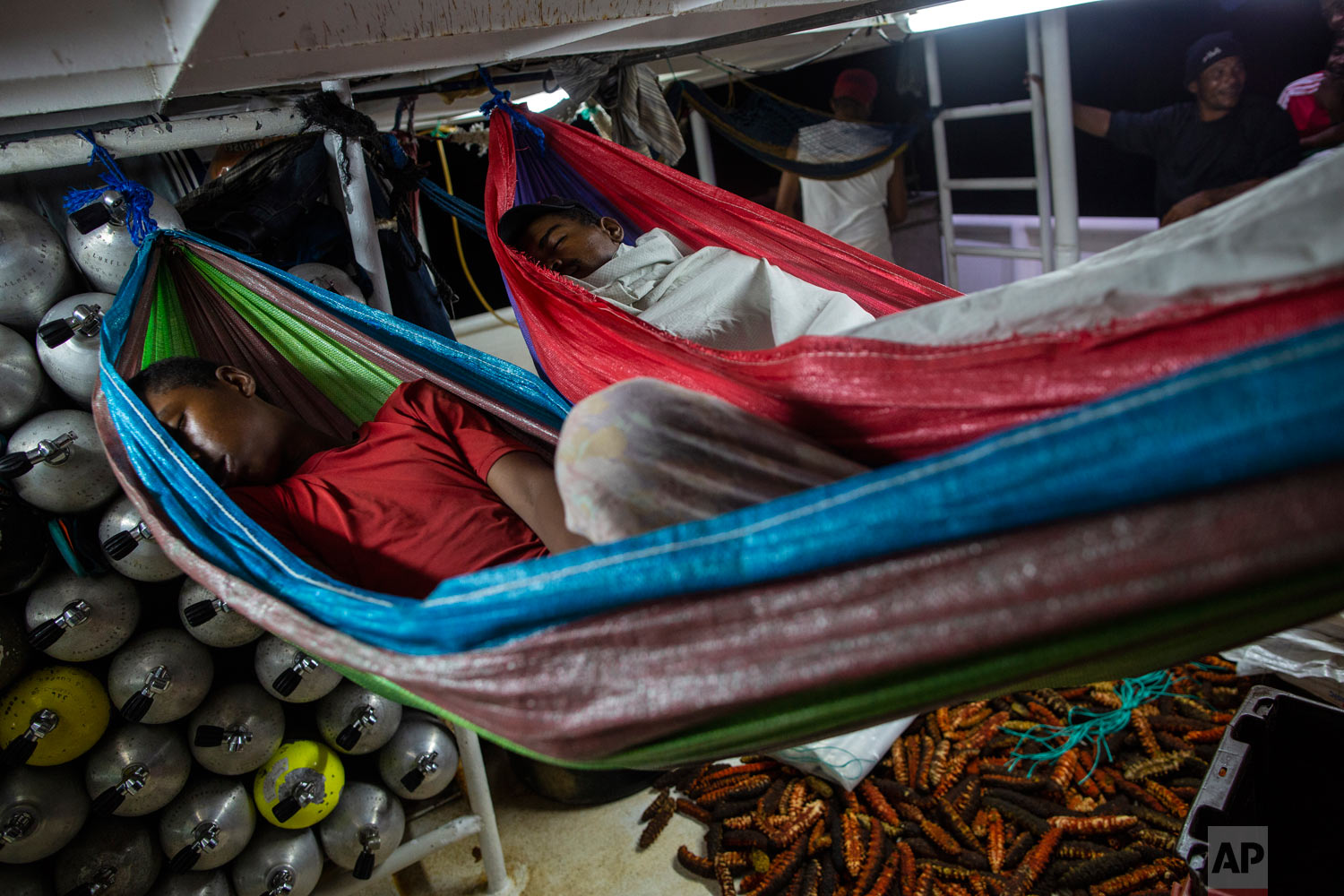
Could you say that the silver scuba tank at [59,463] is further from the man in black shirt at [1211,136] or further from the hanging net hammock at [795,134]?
the man in black shirt at [1211,136]

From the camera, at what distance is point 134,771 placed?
1.61 m

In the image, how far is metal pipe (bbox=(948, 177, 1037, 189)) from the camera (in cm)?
331

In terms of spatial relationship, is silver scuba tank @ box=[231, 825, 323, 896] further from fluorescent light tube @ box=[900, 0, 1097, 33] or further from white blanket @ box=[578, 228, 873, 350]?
fluorescent light tube @ box=[900, 0, 1097, 33]

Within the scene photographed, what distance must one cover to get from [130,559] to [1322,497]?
5.92 feet

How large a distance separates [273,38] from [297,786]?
1.48m

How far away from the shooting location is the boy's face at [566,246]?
173 centimetres

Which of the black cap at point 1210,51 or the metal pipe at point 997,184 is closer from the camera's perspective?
the black cap at point 1210,51

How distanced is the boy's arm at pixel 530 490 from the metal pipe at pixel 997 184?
8.93 ft

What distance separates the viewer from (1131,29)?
331 cm

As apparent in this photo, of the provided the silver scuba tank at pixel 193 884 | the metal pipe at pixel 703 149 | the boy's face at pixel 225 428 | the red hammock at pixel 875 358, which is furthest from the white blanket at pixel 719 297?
the metal pipe at pixel 703 149

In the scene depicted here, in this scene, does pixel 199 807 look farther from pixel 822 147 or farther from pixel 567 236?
pixel 822 147

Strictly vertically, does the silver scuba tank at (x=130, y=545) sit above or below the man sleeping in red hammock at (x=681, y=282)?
below

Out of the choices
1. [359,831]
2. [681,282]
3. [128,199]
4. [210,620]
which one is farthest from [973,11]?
[359,831]

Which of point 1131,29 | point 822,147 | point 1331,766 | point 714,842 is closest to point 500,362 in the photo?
point 714,842
